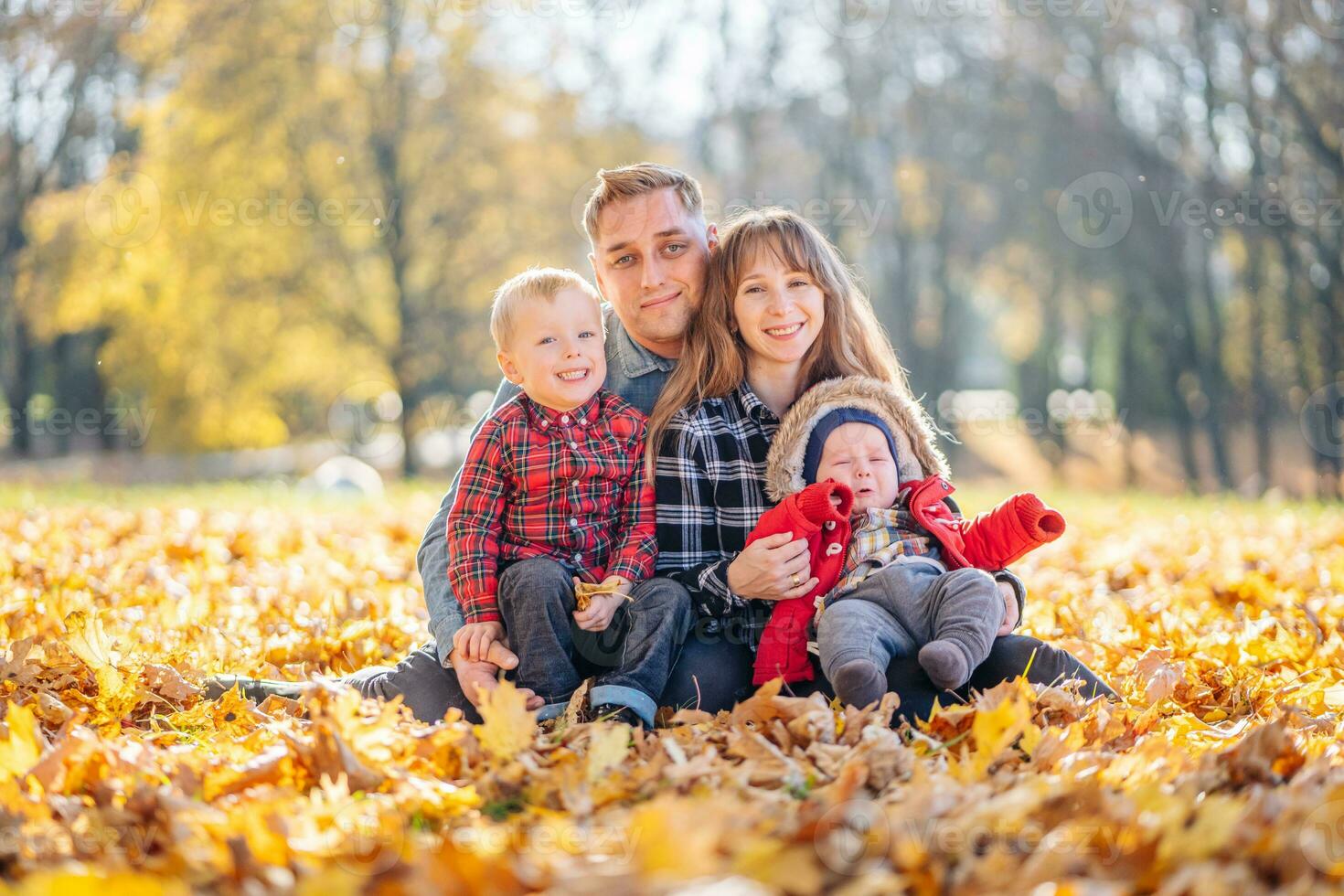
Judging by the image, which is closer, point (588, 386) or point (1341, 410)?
point (588, 386)

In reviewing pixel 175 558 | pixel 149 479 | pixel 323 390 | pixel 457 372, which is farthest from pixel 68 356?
pixel 175 558

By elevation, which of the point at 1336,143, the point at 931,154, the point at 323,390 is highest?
the point at 931,154

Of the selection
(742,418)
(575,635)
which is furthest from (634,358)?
(575,635)

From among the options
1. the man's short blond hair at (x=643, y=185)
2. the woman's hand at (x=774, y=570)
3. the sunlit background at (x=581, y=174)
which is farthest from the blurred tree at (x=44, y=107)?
the woman's hand at (x=774, y=570)

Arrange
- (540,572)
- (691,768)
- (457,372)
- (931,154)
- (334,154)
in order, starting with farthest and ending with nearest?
1. (931,154)
2. (457,372)
3. (334,154)
4. (540,572)
5. (691,768)

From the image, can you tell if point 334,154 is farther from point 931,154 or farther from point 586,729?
point 586,729

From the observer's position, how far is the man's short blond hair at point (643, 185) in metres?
3.70

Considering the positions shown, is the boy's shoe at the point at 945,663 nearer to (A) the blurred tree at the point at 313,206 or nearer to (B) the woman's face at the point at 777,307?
(B) the woman's face at the point at 777,307

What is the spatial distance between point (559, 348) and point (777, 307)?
0.65 meters

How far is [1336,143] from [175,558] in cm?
1334

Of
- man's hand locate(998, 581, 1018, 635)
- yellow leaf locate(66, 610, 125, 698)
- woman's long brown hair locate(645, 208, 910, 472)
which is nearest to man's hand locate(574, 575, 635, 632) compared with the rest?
woman's long brown hair locate(645, 208, 910, 472)

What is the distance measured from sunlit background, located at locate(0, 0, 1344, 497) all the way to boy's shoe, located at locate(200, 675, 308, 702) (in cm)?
1202

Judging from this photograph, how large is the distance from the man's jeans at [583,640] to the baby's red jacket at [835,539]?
0.86ft

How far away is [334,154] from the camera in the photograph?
56.1ft
